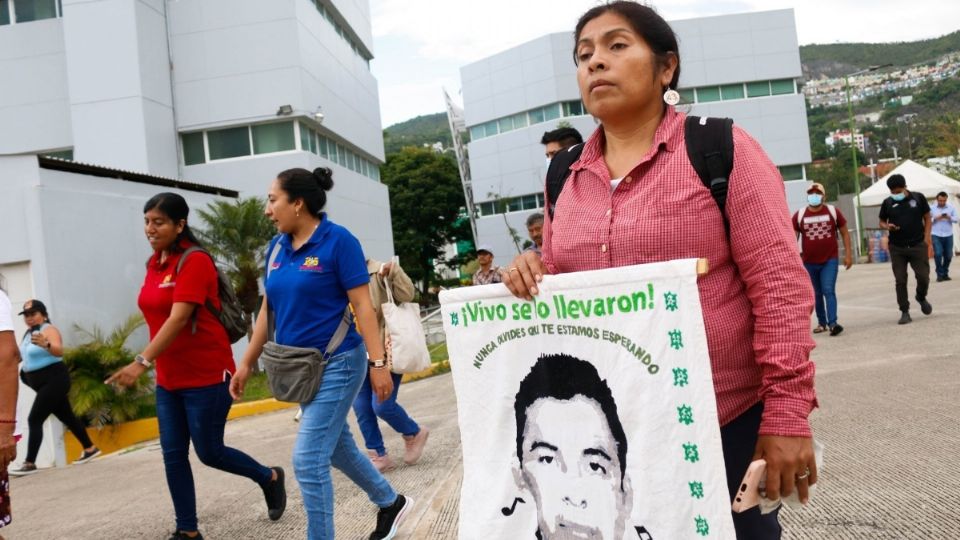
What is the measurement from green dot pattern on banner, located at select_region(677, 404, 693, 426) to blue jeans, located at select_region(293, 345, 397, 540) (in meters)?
2.33

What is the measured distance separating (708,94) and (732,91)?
1437 millimetres

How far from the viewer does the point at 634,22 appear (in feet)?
7.35

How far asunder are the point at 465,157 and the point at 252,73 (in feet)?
128

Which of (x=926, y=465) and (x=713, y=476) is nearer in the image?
(x=713, y=476)

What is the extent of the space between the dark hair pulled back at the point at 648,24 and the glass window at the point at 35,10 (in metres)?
23.8

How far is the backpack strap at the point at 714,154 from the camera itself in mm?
2061

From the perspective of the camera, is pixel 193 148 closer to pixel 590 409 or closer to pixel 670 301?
pixel 590 409

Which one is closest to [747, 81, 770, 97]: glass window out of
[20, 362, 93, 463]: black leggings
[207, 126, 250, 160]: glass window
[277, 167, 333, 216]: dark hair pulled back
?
[207, 126, 250, 160]: glass window

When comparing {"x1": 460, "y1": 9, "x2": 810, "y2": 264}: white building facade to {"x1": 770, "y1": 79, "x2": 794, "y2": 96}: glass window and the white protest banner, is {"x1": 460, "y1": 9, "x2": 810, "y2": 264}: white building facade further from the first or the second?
the white protest banner

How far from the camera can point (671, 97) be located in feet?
7.54

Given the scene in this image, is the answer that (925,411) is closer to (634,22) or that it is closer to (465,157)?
(634,22)

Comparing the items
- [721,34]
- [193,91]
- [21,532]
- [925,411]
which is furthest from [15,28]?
[721,34]

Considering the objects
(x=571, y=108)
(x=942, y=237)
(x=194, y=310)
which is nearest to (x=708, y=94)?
(x=571, y=108)

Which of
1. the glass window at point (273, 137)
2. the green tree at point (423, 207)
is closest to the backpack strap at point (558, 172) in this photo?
the glass window at point (273, 137)
